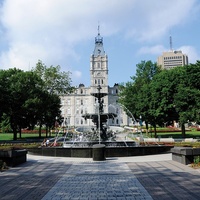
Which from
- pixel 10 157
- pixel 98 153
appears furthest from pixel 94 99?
pixel 10 157

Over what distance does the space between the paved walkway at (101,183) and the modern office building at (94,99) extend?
94087 mm

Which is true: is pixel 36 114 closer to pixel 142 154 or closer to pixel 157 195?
pixel 142 154

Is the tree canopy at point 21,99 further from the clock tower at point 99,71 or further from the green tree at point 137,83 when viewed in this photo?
the clock tower at point 99,71

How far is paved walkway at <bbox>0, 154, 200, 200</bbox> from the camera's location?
8.29 m

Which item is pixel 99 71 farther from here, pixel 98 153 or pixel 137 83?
pixel 98 153

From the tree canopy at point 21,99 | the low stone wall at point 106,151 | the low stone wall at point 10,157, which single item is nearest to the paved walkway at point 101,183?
the low stone wall at point 10,157

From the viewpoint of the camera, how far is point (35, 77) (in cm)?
4528

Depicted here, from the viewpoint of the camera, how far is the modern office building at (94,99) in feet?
365

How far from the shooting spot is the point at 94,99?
114250 mm

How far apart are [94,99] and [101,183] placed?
342 ft

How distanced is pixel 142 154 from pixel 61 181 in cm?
1013

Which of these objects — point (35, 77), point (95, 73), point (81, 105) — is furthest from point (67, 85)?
point (81, 105)

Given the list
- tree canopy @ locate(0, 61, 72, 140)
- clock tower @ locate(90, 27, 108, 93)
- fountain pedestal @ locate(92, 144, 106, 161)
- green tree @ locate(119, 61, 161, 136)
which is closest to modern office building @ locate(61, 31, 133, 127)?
clock tower @ locate(90, 27, 108, 93)

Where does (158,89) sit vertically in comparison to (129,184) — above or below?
above
